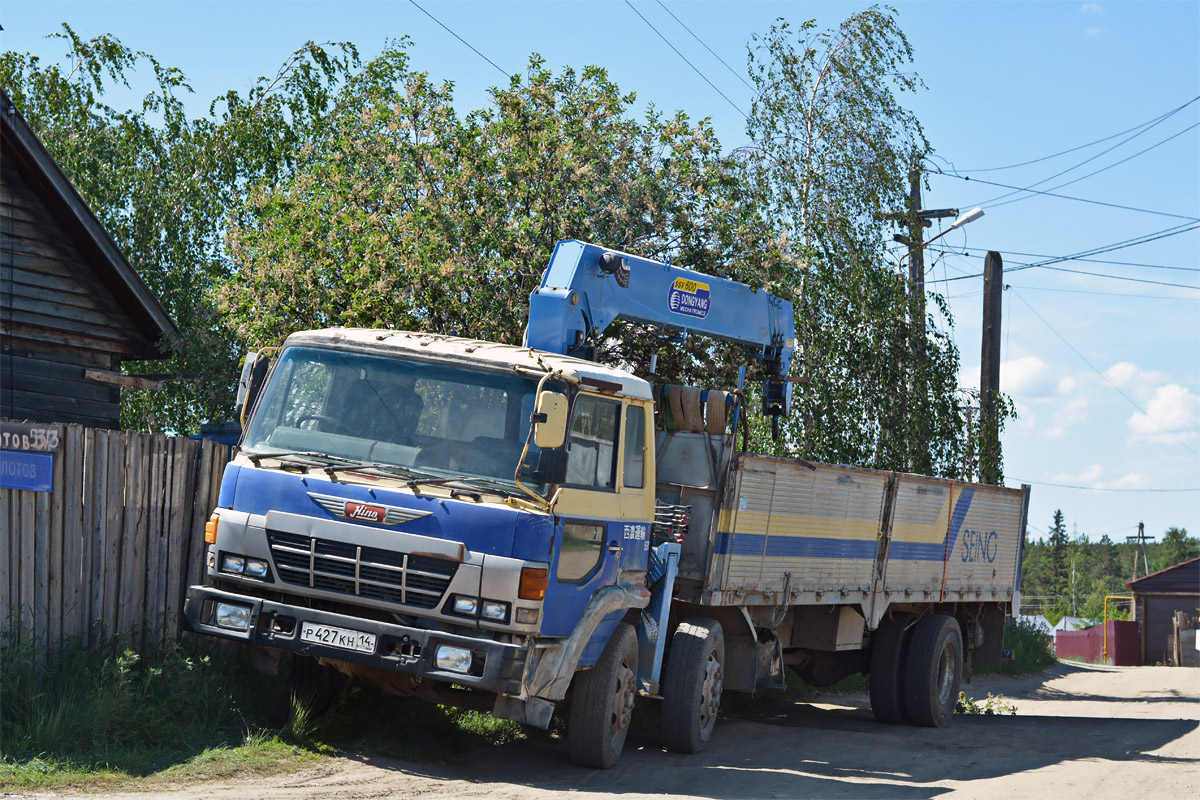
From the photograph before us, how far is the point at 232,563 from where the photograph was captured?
758 cm

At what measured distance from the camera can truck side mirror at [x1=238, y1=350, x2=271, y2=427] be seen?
26.8 feet

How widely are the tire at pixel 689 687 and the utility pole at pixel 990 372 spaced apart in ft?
42.4

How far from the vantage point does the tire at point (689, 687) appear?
9328 mm

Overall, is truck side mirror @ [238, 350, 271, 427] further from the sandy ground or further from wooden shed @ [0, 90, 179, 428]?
wooden shed @ [0, 90, 179, 428]

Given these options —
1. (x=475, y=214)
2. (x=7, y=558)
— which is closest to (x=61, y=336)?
(x=475, y=214)

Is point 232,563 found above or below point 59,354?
below

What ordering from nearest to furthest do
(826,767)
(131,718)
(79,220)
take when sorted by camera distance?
1. (131,718)
2. (826,767)
3. (79,220)

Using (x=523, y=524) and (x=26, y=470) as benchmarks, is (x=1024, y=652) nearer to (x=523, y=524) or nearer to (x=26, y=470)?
(x=523, y=524)

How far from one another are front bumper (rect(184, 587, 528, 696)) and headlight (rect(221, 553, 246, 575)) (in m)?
0.16

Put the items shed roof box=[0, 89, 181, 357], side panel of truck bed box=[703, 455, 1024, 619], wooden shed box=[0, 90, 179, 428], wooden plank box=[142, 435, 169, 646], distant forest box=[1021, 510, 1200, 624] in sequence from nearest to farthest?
wooden plank box=[142, 435, 169, 646], side panel of truck bed box=[703, 455, 1024, 619], shed roof box=[0, 89, 181, 357], wooden shed box=[0, 90, 179, 428], distant forest box=[1021, 510, 1200, 624]

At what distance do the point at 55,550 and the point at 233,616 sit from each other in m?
1.47

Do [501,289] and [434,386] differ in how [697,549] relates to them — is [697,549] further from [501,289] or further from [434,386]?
[501,289]

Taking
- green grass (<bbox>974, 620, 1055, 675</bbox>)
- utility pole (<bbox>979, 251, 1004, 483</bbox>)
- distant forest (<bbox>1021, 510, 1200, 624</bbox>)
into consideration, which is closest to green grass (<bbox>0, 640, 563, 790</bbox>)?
utility pole (<bbox>979, 251, 1004, 483</bbox>)

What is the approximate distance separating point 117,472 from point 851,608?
7.08 meters
